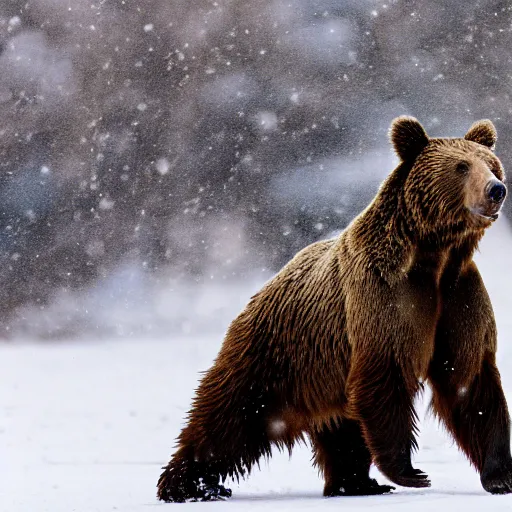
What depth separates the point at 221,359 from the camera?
6.89 meters

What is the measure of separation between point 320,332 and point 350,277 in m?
0.48

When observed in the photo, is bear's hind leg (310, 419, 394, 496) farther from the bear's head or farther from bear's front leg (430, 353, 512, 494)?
the bear's head

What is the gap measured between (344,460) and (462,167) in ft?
8.21

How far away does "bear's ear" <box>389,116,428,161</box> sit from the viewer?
612 centimetres

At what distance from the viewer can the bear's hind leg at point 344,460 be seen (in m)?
6.85

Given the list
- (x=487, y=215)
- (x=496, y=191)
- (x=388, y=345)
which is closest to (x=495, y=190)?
(x=496, y=191)

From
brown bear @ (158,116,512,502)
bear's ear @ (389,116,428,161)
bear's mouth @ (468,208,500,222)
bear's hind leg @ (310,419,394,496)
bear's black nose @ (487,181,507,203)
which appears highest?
bear's ear @ (389,116,428,161)

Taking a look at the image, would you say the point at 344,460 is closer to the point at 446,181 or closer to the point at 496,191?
the point at 446,181

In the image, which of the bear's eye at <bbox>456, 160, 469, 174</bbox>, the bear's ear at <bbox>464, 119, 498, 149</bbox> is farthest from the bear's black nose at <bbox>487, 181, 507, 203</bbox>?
the bear's ear at <bbox>464, 119, 498, 149</bbox>

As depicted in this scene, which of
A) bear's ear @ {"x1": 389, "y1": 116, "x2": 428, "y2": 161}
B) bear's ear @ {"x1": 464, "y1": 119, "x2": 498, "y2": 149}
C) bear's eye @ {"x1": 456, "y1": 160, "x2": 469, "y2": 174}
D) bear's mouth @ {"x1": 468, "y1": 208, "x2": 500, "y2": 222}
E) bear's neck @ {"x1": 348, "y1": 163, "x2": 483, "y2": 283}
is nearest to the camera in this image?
bear's mouth @ {"x1": 468, "y1": 208, "x2": 500, "y2": 222}

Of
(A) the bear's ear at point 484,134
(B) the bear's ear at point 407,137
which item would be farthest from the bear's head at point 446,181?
(A) the bear's ear at point 484,134

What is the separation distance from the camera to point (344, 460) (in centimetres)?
693

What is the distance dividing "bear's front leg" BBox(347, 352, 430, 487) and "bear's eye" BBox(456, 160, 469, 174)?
126cm

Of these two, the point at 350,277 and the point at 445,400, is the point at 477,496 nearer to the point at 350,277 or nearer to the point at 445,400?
the point at 445,400
